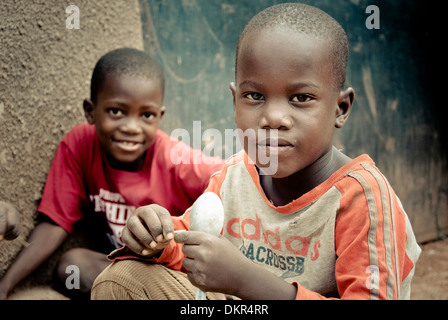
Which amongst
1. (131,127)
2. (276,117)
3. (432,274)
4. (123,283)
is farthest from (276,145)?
(432,274)

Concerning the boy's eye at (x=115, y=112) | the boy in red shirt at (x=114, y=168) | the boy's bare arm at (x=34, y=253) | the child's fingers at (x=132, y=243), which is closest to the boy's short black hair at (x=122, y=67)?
the boy in red shirt at (x=114, y=168)

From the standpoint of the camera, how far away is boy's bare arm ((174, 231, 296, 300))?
1108 millimetres

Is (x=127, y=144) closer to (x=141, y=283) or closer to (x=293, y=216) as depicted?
(x=141, y=283)

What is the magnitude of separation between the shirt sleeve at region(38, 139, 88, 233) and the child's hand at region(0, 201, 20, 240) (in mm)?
624

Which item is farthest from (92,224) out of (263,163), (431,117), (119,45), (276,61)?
(431,117)

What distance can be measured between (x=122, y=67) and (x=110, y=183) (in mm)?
498

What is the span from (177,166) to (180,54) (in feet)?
2.51

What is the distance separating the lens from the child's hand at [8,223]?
138 centimetres

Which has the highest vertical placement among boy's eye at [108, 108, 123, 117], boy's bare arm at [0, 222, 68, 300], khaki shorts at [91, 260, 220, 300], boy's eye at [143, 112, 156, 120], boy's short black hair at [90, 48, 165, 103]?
boy's short black hair at [90, 48, 165, 103]

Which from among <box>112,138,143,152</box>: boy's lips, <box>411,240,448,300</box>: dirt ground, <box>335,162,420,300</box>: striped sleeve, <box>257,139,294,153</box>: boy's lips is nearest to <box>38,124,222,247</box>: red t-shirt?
<box>112,138,143,152</box>: boy's lips

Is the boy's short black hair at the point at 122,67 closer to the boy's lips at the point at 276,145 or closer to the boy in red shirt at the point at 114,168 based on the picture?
the boy in red shirt at the point at 114,168

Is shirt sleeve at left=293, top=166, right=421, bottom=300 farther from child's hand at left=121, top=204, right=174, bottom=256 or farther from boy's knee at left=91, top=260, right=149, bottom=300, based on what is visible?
boy's knee at left=91, top=260, right=149, bottom=300

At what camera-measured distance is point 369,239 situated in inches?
45.4
